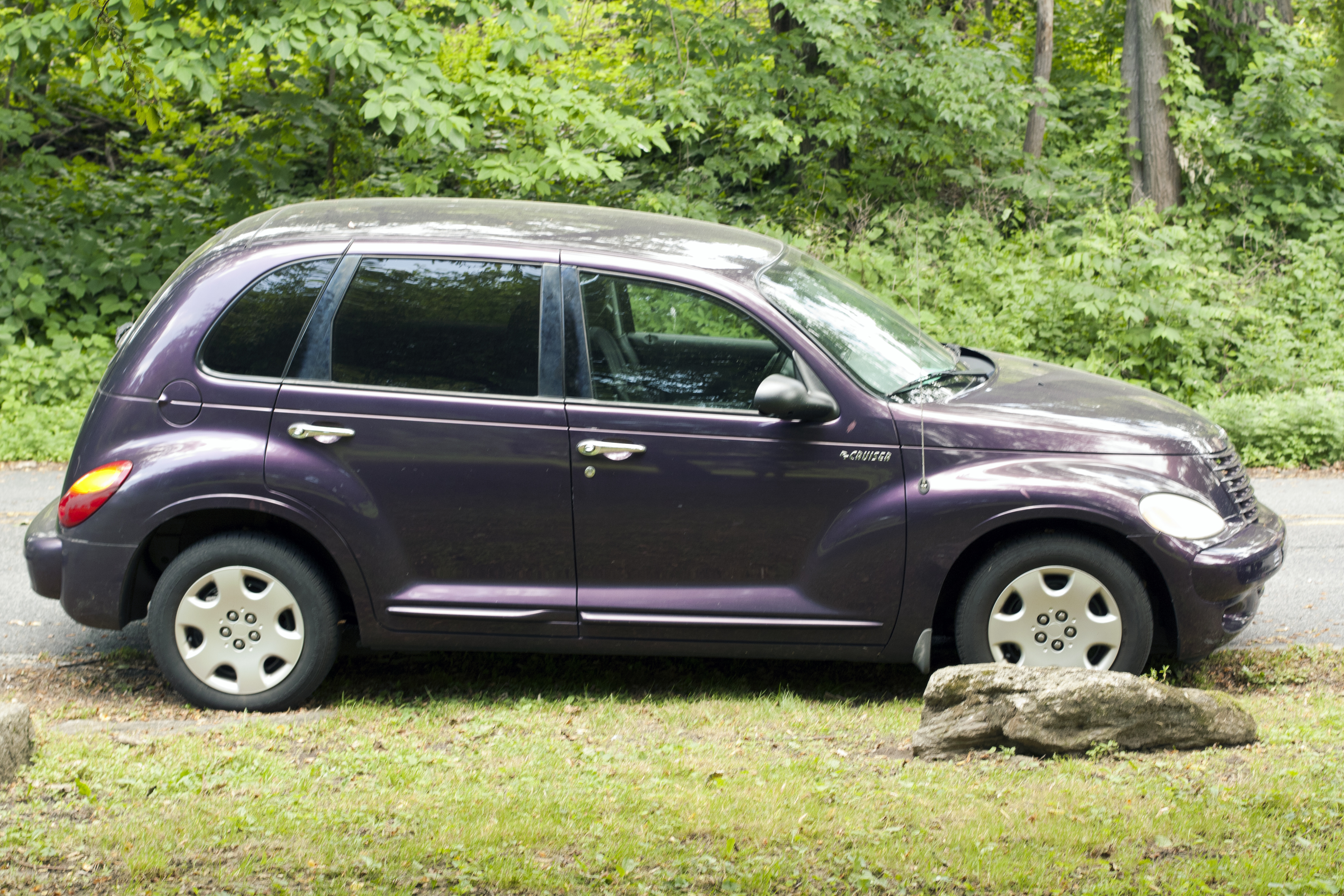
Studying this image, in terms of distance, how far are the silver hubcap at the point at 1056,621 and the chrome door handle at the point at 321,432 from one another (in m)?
2.57

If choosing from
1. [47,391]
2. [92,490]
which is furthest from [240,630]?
[47,391]

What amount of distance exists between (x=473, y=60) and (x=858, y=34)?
14.7 ft

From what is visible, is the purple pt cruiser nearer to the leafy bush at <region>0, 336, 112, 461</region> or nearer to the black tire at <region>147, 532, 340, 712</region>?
the black tire at <region>147, 532, 340, 712</region>

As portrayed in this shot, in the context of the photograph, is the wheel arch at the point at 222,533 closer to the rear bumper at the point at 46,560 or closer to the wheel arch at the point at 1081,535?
the rear bumper at the point at 46,560

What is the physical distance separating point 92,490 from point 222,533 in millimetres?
511

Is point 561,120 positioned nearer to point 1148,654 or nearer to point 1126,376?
point 1126,376

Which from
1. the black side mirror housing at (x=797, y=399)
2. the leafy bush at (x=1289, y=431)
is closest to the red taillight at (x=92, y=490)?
the black side mirror housing at (x=797, y=399)

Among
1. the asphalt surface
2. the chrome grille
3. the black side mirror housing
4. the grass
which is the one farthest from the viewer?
the asphalt surface

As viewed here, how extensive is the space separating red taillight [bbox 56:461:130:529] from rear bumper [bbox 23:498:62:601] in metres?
0.10

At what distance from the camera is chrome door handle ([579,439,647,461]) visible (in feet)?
14.8

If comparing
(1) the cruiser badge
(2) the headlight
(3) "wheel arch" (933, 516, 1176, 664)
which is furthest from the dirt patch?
(2) the headlight

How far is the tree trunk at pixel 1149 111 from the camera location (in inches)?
517

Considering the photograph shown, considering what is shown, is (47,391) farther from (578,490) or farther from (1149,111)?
(1149,111)

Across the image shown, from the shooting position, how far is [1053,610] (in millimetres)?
4559
